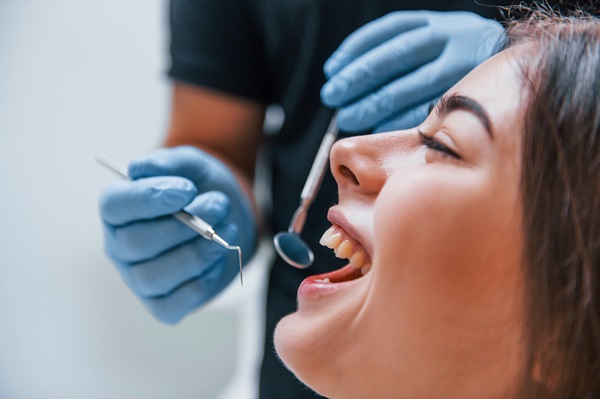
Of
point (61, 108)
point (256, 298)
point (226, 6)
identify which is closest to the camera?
point (226, 6)

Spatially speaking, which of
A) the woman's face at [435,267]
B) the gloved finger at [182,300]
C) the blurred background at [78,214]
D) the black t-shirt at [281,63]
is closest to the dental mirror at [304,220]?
the black t-shirt at [281,63]

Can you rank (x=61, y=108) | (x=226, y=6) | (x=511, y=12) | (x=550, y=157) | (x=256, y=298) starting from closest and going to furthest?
(x=550, y=157) < (x=511, y=12) < (x=226, y=6) < (x=256, y=298) < (x=61, y=108)

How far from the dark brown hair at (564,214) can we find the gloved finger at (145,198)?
1.67 ft

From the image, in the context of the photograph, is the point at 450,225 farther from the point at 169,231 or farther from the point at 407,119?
the point at 169,231

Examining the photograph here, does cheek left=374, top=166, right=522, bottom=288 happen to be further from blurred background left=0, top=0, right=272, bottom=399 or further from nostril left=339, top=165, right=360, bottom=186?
blurred background left=0, top=0, right=272, bottom=399

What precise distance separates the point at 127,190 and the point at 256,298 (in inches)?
25.2

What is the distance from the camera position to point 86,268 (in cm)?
187

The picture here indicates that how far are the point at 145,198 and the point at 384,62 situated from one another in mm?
419

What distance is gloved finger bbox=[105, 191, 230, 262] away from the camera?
1.04m

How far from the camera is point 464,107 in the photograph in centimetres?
70

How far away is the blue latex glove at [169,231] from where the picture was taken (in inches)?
39.3

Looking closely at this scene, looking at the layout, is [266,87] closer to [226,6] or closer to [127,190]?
[226,6]

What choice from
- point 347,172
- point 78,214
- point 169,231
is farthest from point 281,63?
point 78,214

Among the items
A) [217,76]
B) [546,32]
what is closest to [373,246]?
[546,32]
